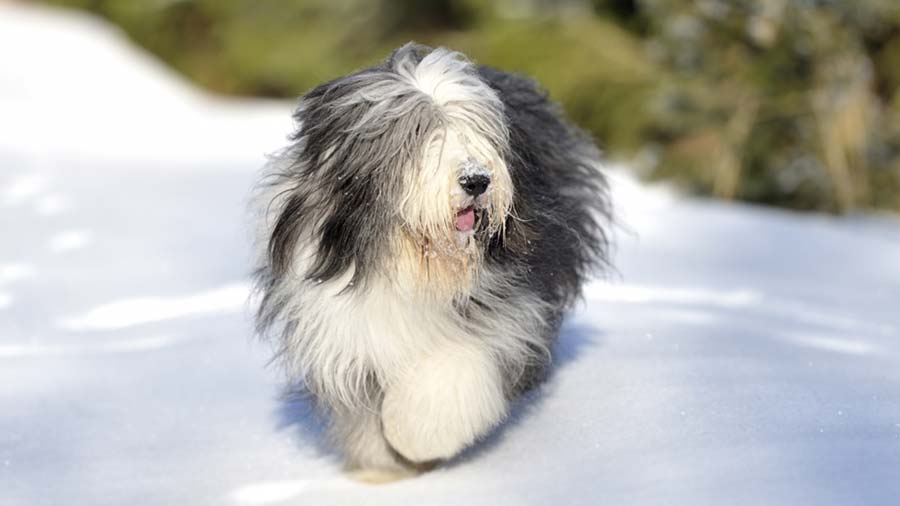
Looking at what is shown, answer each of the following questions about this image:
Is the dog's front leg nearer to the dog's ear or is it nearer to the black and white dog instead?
the black and white dog

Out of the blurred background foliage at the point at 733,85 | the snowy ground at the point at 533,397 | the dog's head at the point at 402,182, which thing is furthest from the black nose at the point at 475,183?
the blurred background foliage at the point at 733,85

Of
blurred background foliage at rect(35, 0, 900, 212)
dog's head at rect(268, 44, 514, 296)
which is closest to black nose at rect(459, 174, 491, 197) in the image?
dog's head at rect(268, 44, 514, 296)

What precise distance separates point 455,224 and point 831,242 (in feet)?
10.2

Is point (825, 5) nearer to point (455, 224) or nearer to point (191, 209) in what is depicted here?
point (191, 209)

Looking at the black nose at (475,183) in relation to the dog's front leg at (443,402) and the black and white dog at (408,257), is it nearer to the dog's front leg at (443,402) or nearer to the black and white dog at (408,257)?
the black and white dog at (408,257)

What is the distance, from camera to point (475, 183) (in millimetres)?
2463

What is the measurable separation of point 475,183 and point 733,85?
4942mm

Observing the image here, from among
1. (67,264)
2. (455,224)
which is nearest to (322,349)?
(455,224)

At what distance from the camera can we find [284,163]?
2793mm

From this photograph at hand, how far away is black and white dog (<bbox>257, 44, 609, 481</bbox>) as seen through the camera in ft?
8.33

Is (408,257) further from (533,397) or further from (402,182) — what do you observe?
(533,397)

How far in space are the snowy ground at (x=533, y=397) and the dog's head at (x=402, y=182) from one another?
528mm

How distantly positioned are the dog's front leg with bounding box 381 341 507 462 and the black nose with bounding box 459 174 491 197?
41cm

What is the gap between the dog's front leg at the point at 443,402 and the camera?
2.64 metres
